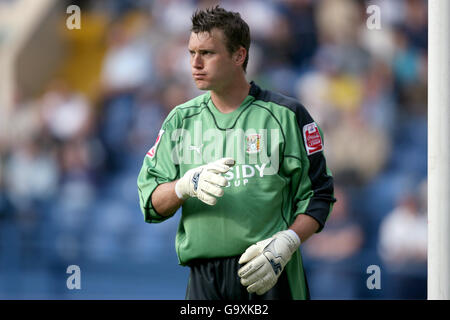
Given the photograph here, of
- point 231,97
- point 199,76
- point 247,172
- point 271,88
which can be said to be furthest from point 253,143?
point 271,88

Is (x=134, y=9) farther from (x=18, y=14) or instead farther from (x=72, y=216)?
(x=72, y=216)

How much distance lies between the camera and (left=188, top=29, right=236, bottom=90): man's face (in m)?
3.37

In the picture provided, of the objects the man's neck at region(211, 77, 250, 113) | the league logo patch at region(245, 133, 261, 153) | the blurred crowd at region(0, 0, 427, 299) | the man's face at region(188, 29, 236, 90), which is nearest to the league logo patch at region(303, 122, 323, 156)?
the league logo patch at region(245, 133, 261, 153)

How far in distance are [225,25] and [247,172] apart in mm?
598

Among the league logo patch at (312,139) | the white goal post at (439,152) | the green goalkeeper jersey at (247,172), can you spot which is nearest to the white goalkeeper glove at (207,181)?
the green goalkeeper jersey at (247,172)

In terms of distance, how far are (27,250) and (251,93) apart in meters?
5.72

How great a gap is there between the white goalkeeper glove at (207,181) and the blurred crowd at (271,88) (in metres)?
4.37

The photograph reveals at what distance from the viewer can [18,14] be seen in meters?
11.5

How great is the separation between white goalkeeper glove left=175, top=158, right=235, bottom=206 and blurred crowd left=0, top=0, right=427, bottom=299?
437 cm

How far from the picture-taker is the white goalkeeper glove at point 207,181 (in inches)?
127

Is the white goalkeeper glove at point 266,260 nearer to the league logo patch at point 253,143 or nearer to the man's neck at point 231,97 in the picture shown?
the league logo patch at point 253,143

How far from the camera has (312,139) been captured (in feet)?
11.4

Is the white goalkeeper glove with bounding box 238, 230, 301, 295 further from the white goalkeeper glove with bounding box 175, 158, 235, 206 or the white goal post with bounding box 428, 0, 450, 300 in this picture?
the white goal post with bounding box 428, 0, 450, 300

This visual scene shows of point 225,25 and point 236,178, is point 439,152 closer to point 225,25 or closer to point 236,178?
point 236,178
